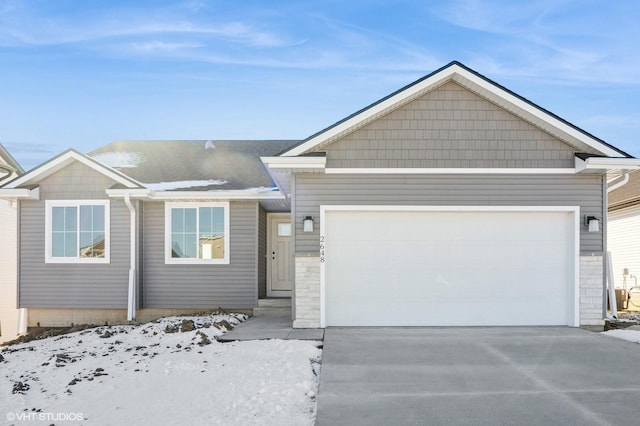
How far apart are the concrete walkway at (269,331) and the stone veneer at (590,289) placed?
15.3 ft

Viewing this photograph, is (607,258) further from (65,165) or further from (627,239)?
(65,165)

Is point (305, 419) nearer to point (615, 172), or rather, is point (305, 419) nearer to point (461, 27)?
point (615, 172)

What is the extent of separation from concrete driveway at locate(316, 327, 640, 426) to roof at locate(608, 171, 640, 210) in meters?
9.49

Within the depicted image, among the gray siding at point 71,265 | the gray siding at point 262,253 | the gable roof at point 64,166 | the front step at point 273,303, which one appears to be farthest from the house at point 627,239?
the gable roof at point 64,166

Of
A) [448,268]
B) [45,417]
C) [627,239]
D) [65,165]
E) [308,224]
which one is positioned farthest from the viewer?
[627,239]

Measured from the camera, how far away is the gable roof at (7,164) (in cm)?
1800

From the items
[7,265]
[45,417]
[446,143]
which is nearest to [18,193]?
[7,265]

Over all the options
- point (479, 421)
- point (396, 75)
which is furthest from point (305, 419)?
point (396, 75)

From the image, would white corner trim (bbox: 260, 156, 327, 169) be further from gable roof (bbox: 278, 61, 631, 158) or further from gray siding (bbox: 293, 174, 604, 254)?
gray siding (bbox: 293, 174, 604, 254)

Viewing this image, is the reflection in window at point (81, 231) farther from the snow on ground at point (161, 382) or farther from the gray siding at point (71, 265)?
the snow on ground at point (161, 382)

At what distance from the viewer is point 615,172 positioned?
9.60 metres

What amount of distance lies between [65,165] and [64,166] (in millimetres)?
40

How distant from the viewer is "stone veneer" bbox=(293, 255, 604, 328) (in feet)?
31.3

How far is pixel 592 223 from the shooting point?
31.2 feet
